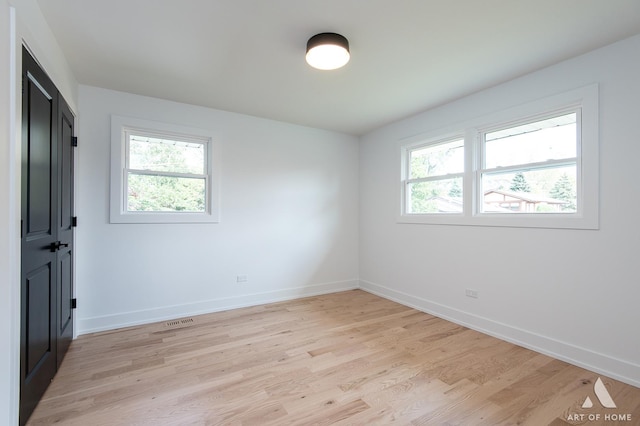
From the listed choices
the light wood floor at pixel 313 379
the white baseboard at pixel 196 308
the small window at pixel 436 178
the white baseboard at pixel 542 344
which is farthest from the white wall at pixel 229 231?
the white baseboard at pixel 542 344

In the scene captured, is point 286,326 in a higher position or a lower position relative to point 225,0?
lower

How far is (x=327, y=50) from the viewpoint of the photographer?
217 cm

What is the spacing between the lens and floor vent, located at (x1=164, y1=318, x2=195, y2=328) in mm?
3217

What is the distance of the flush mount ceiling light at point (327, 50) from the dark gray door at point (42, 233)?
176cm

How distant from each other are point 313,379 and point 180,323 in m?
1.91

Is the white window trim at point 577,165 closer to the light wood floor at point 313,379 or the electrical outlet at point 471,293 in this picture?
the electrical outlet at point 471,293

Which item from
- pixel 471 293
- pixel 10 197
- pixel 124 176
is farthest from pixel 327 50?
pixel 471 293

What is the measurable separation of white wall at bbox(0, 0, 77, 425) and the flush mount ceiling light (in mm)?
1694

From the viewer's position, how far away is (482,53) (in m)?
2.39

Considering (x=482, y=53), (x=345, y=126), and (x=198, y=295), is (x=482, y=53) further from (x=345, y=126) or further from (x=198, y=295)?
(x=198, y=295)

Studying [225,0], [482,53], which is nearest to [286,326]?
Answer: [225,0]

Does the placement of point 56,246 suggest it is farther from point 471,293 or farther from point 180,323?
point 471,293

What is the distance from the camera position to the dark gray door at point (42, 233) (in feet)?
5.41

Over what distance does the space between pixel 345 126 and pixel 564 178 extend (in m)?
2.78
